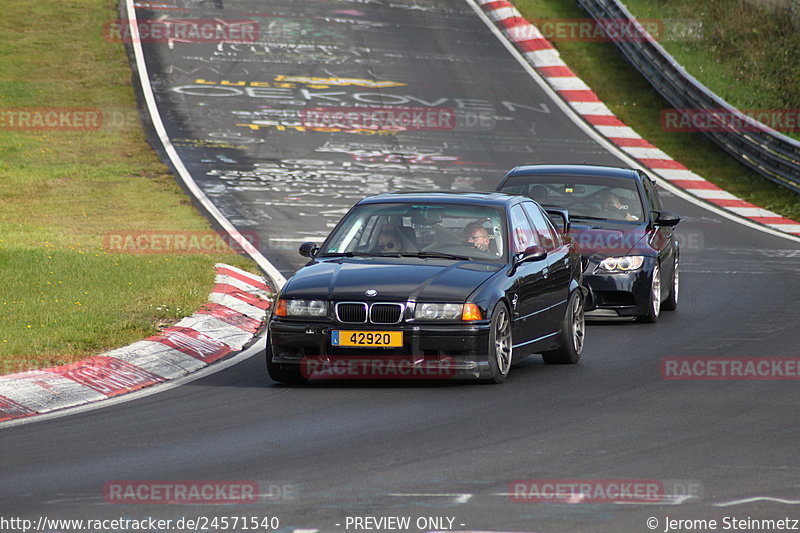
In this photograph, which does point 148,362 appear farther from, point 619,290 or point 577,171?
point 577,171

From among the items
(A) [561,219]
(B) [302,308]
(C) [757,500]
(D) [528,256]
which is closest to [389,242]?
(D) [528,256]

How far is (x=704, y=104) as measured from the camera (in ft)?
102

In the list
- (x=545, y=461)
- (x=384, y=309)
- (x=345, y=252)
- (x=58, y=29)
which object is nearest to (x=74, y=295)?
(x=345, y=252)

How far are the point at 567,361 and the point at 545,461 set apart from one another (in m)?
4.28

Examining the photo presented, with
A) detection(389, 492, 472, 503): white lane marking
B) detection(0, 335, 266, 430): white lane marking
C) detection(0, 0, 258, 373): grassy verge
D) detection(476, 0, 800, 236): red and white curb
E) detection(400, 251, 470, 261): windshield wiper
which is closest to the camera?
detection(389, 492, 472, 503): white lane marking

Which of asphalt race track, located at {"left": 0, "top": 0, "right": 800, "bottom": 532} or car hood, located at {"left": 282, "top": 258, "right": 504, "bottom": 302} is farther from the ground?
car hood, located at {"left": 282, "top": 258, "right": 504, "bottom": 302}

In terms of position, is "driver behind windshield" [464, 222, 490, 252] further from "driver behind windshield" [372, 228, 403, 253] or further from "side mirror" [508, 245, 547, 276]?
"driver behind windshield" [372, 228, 403, 253]

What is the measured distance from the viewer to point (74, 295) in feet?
45.5

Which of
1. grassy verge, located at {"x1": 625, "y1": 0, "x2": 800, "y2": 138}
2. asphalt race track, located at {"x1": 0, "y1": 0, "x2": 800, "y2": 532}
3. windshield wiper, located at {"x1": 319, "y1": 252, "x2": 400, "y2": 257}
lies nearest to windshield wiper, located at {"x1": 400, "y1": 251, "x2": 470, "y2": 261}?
windshield wiper, located at {"x1": 319, "y1": 252, "x2": 400, "y2": 257}

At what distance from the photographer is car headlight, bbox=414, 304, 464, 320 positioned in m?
10.0

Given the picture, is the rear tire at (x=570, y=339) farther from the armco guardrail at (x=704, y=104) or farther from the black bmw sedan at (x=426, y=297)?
the armco guardrail at (x=704, y=104)

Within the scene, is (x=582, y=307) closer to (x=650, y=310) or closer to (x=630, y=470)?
(x=650, y=310)

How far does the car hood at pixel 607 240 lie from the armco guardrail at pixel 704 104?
12961 mm

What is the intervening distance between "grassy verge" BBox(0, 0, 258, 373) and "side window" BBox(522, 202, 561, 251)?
346cm
